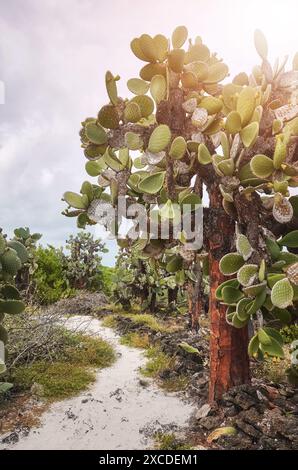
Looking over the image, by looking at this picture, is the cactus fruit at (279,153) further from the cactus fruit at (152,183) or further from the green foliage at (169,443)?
the green foliage at (169,443)

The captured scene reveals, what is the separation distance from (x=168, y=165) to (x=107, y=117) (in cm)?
60

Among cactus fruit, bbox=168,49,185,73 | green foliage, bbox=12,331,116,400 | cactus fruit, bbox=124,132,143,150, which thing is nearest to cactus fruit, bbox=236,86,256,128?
cactus fruit, bbox=168,49,185,73

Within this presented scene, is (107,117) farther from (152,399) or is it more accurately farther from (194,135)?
(152,399)

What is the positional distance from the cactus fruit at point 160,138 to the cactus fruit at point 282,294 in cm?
126

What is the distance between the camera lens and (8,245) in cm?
293

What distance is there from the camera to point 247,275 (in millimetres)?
2613

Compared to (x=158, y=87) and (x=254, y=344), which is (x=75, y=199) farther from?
(x=254, y=344)

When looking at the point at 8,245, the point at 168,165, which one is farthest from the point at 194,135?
the point at 8,245

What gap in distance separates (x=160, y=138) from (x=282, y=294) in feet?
4.51

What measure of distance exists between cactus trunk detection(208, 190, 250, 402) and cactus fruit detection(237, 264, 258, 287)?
80 centimetres

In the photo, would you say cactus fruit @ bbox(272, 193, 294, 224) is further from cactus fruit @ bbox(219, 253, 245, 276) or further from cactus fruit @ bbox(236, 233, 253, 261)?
cactus fruit @ bbox(219, 253, 245, 276)

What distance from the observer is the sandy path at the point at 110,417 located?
11.4 feet

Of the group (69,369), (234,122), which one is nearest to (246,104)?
(234,122)

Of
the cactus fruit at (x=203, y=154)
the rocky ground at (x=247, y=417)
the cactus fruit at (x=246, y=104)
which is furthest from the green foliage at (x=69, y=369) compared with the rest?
the cactus fruit at (x=246, y=104)
